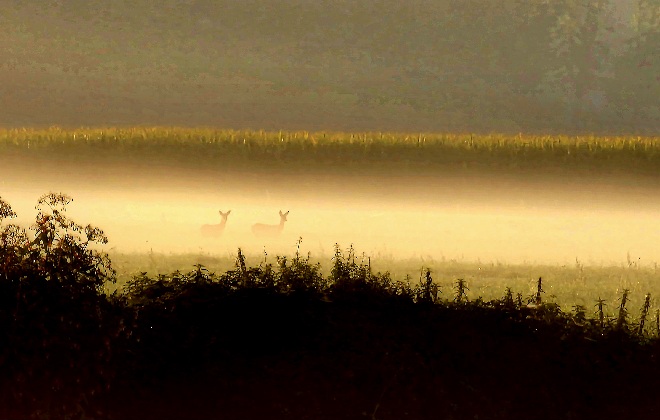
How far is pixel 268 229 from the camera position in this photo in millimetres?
10586

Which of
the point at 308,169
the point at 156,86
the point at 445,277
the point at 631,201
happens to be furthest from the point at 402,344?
the point at 156,86

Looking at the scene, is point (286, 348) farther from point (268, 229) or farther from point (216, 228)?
point (216, 228)

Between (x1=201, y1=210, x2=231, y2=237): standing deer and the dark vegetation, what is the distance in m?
2.75

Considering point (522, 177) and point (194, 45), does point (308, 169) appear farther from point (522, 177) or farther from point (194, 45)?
point (194, 45)

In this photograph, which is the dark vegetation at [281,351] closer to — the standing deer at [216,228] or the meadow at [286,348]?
the meadow at [286,348]

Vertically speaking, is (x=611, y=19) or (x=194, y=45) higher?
(x=611, y=19)

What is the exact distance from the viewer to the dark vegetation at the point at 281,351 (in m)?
7.02

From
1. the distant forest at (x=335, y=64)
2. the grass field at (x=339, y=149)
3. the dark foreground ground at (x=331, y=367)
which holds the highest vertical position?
the distant forest at (x=335, y=64)

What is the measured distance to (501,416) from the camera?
700 cm

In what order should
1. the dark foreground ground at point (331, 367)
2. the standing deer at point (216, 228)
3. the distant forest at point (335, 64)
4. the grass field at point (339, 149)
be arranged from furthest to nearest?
the distant forest at point (335, 64)
the grass field at point (339, 149)
the standing deer at point (216, 228)
the dark foreground ground at point (331, 367)

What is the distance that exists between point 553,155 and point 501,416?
678 cm

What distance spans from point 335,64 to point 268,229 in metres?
6.11

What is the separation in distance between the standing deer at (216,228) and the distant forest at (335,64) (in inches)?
87.9

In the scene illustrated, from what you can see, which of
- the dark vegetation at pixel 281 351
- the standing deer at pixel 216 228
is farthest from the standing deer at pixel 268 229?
the dark vegetation at pixel 281 351
